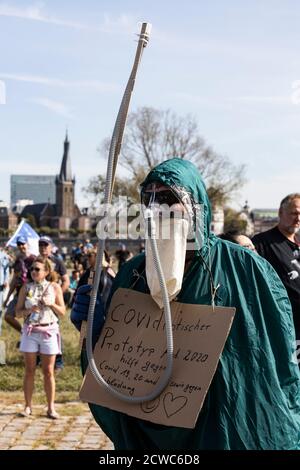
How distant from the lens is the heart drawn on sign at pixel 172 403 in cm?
256

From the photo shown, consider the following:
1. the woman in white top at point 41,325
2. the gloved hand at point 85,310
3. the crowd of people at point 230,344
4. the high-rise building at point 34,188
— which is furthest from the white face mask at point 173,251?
the high-rise building at point 34,188

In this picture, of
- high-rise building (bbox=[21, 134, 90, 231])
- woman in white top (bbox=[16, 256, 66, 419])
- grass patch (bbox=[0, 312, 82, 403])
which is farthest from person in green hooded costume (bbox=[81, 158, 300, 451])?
high-rise building (bbox=[21, 134, 90, 231])

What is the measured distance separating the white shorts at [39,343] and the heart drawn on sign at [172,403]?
425cm

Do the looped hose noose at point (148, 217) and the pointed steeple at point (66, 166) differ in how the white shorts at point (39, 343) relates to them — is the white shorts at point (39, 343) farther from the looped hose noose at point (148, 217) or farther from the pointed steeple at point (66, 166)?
the pointed steeple at point (66, 166)

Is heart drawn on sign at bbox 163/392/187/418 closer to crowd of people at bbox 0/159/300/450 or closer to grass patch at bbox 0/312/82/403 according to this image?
crowd of people at bbox 0/159/300/450

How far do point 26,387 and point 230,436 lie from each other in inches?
174

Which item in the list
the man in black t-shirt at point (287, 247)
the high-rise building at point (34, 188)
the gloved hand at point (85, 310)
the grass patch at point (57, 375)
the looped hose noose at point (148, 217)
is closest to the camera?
the looped hose noose at point (148, 217)

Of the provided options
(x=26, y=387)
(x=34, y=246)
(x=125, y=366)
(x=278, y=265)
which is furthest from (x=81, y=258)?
(x=125, y=366)

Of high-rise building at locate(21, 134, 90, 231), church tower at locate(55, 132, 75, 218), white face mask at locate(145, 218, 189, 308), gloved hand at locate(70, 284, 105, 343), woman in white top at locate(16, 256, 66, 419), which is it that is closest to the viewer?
white face mask at locate(145, 218, 189, 308)

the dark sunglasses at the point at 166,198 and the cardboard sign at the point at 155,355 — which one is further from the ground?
the dark sunglasses at the point at 166,198

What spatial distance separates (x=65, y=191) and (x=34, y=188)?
47.3 m

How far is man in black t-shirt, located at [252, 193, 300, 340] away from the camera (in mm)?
5309

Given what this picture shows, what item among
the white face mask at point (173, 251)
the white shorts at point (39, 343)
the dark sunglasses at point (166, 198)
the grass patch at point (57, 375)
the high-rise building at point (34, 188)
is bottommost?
the grass patch at point (57, 375)

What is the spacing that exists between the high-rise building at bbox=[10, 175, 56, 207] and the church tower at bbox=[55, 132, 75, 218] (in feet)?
85.2
